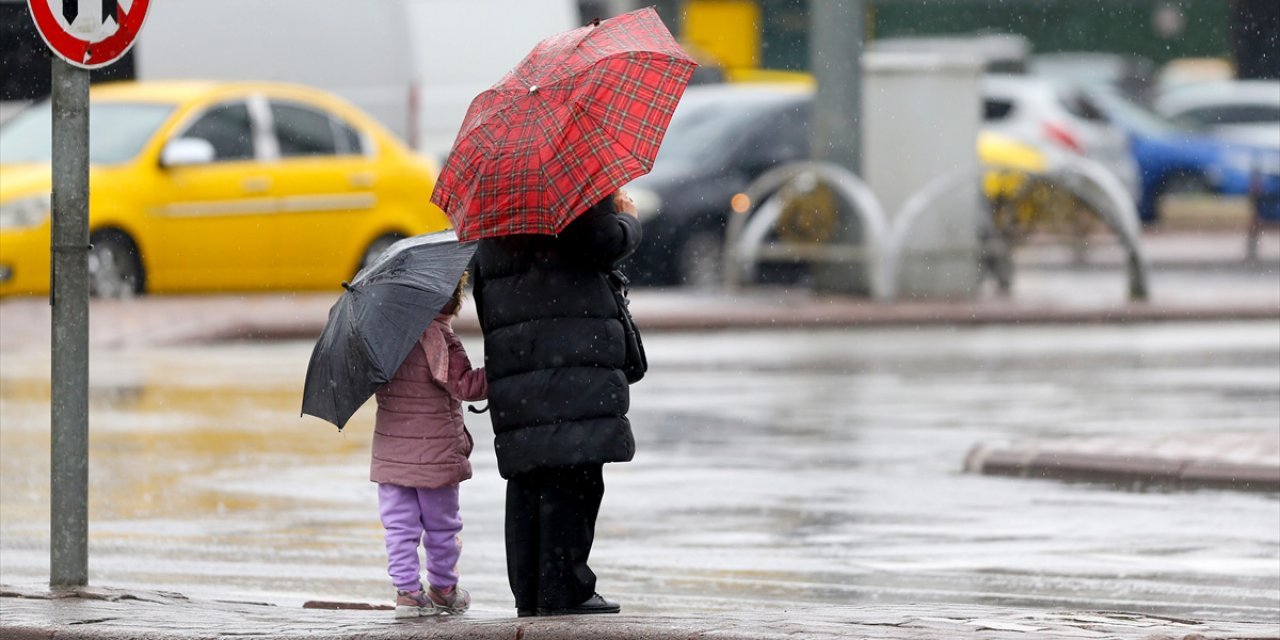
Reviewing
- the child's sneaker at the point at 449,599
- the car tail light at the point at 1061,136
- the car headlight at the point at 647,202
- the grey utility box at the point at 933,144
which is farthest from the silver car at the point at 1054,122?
the child's sneaker at the point at 449,599

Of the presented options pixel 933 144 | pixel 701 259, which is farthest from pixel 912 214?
pixel 701 259

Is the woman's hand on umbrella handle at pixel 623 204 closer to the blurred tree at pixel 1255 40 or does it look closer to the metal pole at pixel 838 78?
the metal pole at pixel 838 78

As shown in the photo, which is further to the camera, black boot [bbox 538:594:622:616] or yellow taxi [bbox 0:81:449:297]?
yellow taxi [bbox 0:81:449:297]

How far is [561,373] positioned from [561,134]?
62cm

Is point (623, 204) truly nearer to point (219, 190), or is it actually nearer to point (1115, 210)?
point (219, 190)

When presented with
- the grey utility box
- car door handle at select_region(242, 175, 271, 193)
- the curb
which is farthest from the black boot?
the grey utility box

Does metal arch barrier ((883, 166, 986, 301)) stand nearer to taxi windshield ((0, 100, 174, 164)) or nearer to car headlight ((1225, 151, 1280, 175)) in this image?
taxi windshield ((0, 100, 174, 164))

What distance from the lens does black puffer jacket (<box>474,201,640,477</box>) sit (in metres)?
6.60

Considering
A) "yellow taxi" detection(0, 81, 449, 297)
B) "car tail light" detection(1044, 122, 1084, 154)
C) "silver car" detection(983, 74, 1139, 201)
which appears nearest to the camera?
"yellow taxi" detection(0, 81, 449, 297)

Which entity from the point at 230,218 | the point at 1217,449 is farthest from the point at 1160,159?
the point at 1217,449

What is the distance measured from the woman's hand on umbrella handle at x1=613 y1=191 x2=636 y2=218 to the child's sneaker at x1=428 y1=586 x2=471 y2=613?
1189mm

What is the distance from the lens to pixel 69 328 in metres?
7.47

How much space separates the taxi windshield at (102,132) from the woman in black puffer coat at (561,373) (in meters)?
12.5

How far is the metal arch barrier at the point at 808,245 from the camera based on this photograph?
20141 mm
